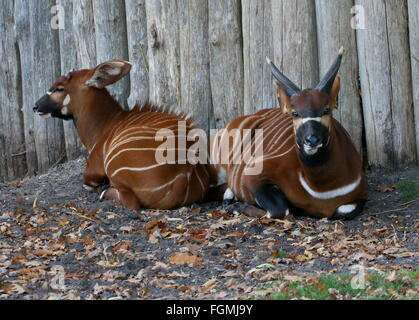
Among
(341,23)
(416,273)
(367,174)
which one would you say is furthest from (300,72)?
(416,273)

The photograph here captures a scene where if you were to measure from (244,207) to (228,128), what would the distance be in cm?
99

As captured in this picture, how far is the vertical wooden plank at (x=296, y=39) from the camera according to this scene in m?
8.10

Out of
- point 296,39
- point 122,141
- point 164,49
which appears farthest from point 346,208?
point 164,49

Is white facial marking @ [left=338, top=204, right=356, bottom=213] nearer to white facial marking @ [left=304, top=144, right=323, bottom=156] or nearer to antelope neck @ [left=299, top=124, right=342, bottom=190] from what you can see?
antelope neck @ [left=299, top=124, right=342, bottom=190]

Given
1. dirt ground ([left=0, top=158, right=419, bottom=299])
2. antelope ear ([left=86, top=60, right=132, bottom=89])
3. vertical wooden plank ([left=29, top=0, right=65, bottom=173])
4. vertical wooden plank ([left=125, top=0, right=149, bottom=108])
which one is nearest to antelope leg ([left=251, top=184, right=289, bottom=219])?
dirt ground ([left=0, top=158, right=419, bottom=299])

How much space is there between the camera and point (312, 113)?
7.02m

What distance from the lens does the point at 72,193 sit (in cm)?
→ 852

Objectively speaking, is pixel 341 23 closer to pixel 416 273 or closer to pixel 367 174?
pixel 367 174

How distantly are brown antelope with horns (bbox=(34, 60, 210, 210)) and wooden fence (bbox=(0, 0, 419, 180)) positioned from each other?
1.33 feet

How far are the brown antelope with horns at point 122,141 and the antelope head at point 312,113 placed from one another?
1229mm

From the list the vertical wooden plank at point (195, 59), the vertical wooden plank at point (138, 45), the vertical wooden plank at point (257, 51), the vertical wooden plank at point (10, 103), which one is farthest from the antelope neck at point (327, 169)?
the vertical wooden plank at point (10, 103)

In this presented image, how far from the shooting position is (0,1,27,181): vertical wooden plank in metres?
10.4

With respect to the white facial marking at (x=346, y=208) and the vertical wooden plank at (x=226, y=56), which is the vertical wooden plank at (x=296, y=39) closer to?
the vertical wooden plank at (x=226, y=56)

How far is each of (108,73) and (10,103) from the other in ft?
7.24
